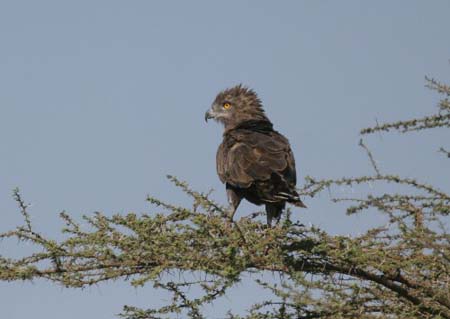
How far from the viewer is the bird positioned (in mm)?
7992

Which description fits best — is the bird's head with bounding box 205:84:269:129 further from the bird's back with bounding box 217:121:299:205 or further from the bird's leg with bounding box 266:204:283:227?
the bird's leg with bounding box 266:204:283:227

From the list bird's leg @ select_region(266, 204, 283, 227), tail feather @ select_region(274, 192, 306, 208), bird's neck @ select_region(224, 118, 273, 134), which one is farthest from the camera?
bird's neck @ select_region(224, 118, 273, 134)

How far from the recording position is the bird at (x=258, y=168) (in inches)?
315

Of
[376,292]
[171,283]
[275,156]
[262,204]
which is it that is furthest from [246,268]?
[262,204]

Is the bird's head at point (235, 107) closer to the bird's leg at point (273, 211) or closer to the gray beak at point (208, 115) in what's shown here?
the gray beak at point (208, 115)

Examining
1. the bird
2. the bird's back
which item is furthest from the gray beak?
the bird's back

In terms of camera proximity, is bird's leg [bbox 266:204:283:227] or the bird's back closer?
the bird's back

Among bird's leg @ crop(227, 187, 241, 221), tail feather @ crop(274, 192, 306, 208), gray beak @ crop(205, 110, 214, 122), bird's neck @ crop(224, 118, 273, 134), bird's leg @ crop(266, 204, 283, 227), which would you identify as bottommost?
tail feather @ crop(274, 192, 306, 208)

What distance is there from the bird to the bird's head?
0.86 meters

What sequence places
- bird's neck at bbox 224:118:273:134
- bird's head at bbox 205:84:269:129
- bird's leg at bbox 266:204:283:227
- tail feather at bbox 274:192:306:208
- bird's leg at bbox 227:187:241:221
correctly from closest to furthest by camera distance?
1. tail feather at bbox 274:192:306:208
2. bird's leg at bbox 266:204:283:227
3. bird's leg at bbox 227:187:241:221
4. bird's neck at bbox 224:118:273:134
5. bird's head at bbox 205:84:269:129

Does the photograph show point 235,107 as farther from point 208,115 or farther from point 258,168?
point 258,168

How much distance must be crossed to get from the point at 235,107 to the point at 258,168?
3.30 meters

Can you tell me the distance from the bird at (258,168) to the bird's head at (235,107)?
859 millimetres

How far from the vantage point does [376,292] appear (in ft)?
17.8
